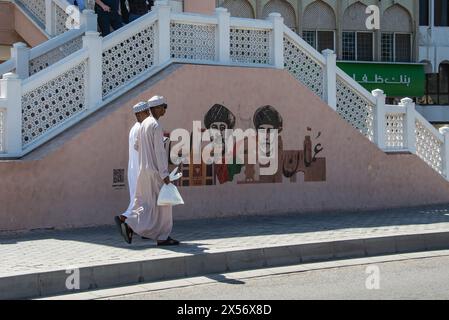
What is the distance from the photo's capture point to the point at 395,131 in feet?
48.7

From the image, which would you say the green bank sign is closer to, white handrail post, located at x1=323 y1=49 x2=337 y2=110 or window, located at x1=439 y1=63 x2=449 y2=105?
window, located at x1=439 y1=63 x2=449 y2=105

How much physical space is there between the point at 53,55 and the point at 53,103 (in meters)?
2.69

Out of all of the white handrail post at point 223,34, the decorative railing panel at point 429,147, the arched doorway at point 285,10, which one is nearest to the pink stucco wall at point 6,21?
the white handrail post at point 223,34

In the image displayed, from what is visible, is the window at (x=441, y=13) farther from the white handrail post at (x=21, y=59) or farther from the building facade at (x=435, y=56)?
the white handrail post at (x=21, y=59)

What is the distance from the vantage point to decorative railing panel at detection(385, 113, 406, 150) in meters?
14.7

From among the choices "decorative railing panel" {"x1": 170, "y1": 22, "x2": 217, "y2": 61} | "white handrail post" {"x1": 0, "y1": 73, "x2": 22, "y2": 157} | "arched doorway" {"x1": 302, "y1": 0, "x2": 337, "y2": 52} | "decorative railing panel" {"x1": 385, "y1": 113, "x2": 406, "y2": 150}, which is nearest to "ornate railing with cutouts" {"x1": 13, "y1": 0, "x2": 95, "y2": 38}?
"decorative railing panel" {"x1": 170, "y1": 22, "x2": 217, "y2": 61}

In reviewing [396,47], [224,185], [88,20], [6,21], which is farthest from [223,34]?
[396,47]

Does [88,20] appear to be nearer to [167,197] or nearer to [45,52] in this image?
[45,52]

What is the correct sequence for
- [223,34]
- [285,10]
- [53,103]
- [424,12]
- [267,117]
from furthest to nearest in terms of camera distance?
[424,12]
[285,10]
[267,117]
[223,34]
[53,103]

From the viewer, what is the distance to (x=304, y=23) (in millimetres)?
26672

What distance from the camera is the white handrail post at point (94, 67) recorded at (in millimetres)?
11641

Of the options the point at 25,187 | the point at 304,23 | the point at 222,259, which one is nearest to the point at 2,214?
the point at 25,187

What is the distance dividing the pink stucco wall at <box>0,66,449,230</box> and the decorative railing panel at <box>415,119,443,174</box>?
322 millimetres

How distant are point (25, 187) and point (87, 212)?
3.59ft
